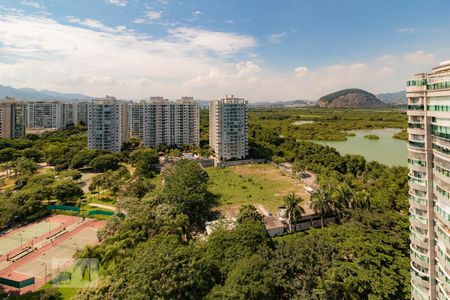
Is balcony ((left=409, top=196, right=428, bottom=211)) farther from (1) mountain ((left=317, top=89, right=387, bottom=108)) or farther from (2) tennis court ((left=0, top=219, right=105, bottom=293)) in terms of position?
(1) mountain ((left=317, top=89, right=387, bottom=108))

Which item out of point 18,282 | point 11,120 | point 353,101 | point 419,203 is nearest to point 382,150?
point 419,203

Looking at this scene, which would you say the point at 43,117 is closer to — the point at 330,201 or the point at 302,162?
the point at 302,162

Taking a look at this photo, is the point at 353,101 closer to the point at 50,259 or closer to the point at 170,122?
the point at 170,122

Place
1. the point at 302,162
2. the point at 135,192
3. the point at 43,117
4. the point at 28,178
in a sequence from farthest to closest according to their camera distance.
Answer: the point at 43,117, the point at 302,162, the point at 28,178, the point at 135,192

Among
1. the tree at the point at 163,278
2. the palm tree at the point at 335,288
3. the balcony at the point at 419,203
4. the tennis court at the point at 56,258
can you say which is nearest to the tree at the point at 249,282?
the tree at the point at 163,278

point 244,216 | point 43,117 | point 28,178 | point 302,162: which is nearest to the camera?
point 244,216

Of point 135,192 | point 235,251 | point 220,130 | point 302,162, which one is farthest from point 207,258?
point 220,130
